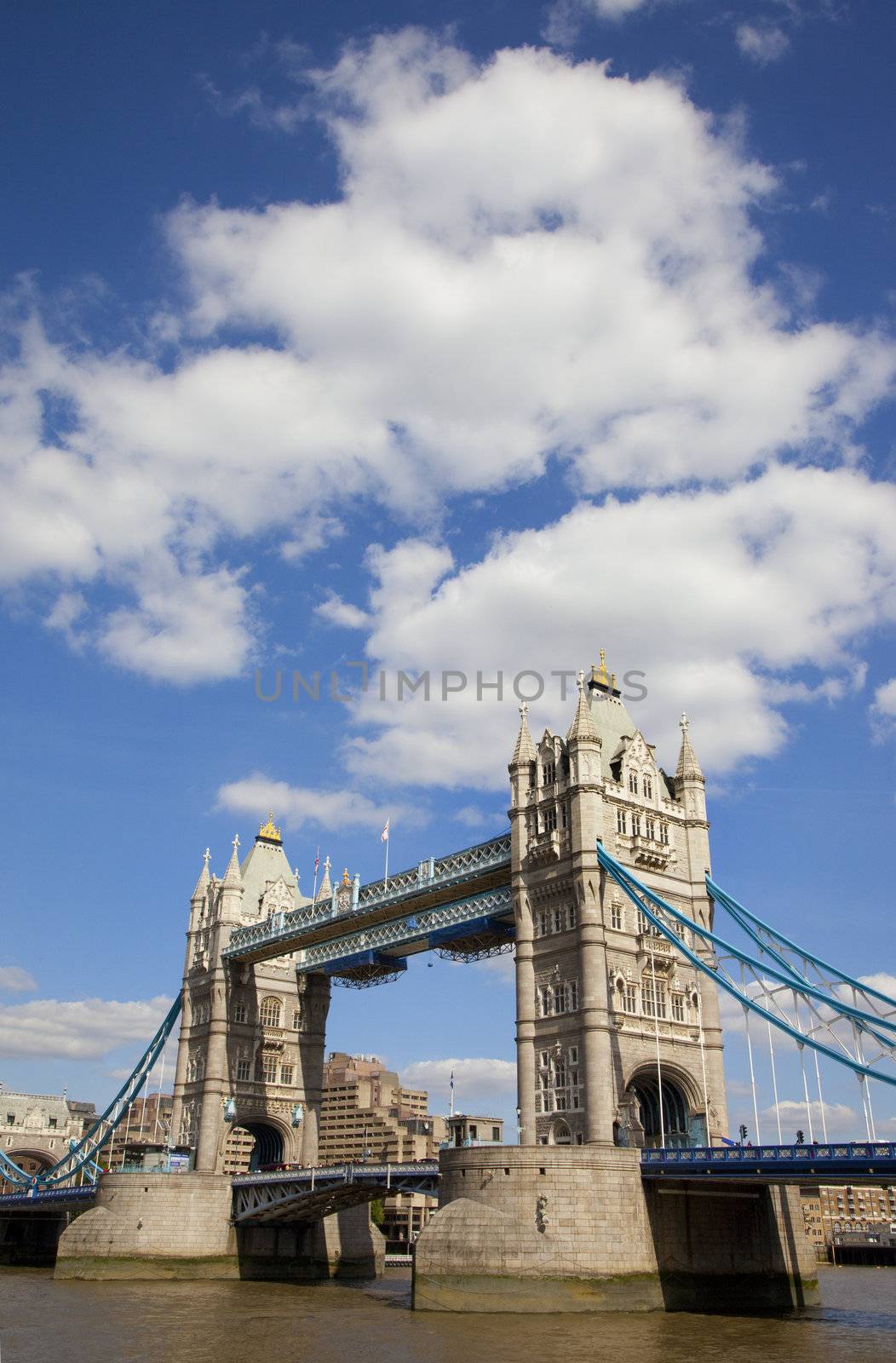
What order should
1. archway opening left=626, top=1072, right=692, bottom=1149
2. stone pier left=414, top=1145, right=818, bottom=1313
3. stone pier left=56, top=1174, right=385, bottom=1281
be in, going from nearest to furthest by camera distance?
stone pier left=414, top=1145, right=818, bottom=1313
archway opening left=626, top=1072, right=692, bottom=1149
stone pier left=56, top=1174, right=385, bottom=1281

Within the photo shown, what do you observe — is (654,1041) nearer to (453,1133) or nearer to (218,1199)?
(453,1133)

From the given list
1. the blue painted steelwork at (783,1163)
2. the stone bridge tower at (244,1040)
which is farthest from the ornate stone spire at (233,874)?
the blue painted steelwork at (783,1163)

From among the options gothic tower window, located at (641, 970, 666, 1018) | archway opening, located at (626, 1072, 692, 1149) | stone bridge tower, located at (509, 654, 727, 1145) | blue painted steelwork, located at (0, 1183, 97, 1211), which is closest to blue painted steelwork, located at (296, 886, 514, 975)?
stone bridge tower, located at (509, 654, 727, 1145)

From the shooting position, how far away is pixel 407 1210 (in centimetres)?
15312

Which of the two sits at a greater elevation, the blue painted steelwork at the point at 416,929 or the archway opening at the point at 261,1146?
the blue painted steelwork at the point at 416,929

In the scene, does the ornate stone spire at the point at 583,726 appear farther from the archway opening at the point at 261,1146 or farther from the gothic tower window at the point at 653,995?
the archway opening at the point at 261,1146

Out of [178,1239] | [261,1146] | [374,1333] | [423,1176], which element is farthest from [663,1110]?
[261,1146]

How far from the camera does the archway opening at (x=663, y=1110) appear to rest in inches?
2377

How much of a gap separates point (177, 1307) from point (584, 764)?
106 feet

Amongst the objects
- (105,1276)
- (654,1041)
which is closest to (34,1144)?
(105,1276)

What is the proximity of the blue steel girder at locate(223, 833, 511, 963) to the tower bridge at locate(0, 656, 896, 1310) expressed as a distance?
205 millimetres

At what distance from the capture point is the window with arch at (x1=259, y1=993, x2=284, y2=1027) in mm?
90375

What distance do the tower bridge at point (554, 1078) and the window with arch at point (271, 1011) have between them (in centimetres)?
10

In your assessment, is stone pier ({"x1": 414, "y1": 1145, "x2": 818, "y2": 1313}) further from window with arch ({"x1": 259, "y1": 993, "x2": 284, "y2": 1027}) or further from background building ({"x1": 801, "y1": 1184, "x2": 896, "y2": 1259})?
background building ({"x1": 801, "y1": 1184, "x2": 896, "y2": 1259})
